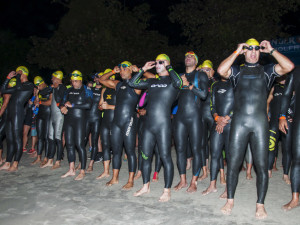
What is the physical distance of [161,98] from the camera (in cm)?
573

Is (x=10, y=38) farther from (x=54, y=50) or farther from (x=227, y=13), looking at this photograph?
(x=227, y=13)

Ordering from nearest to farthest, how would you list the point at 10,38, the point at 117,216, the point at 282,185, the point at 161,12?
the point at 117,216 < the point at 282,185 < the point at 161,12 < the point at 10,38

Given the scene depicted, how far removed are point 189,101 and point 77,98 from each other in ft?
9.25

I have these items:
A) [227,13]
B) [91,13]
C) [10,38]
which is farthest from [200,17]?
[10,38]

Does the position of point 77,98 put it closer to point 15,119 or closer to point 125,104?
point 125,104

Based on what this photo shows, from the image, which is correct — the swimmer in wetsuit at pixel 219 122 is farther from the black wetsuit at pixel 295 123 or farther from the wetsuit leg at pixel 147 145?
the wetsuit leg at pixel 147 145

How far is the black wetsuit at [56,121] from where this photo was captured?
7.91 m

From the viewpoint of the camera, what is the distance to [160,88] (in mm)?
5754

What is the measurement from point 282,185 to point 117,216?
353 centimetres

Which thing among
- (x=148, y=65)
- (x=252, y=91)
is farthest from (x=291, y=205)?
(x=148, y=65)

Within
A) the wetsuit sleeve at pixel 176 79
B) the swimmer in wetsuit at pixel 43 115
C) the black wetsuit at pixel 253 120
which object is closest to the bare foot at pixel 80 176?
the swimmer in wetsuit at pixel 43 115

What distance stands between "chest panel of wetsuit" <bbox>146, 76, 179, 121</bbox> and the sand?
1.51 m

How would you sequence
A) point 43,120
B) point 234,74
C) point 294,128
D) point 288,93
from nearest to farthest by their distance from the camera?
point 234,74, point 294,128, point 288,93, point 43,120

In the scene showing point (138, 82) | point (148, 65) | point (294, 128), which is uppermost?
point (148, 65)
